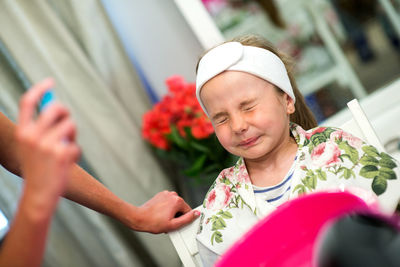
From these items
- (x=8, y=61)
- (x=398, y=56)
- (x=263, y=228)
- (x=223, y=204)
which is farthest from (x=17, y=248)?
(x=398, y=56)

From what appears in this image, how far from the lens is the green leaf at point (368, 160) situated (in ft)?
2.41

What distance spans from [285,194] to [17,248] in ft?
1.65

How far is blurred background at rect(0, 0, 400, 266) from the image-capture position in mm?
1681

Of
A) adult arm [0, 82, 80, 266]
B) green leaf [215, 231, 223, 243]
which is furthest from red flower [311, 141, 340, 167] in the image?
adult arm [0, 82, 80, 266]

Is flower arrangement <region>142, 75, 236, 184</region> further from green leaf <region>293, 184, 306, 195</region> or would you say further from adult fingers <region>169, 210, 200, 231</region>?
green leaf <region>293, 184, 306, 195</region>

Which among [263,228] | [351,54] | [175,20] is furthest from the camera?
[351,54]

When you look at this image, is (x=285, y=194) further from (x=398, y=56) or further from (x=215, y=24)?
(x=398, y=56)

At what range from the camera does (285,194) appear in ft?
2.64

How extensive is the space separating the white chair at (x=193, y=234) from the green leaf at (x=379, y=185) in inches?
7.4

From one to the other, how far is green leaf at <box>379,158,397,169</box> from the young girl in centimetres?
1

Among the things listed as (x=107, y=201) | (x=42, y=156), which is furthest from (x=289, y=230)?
(x=107, y=201)

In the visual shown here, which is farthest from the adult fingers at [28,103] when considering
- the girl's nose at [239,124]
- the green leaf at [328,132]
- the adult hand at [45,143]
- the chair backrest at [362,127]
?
the chair backrest at [362,127]

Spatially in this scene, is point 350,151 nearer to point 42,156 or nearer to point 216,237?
point 216,237

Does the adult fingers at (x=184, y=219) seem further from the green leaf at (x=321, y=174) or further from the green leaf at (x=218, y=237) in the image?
the green leaf at (x=321, y=174)
